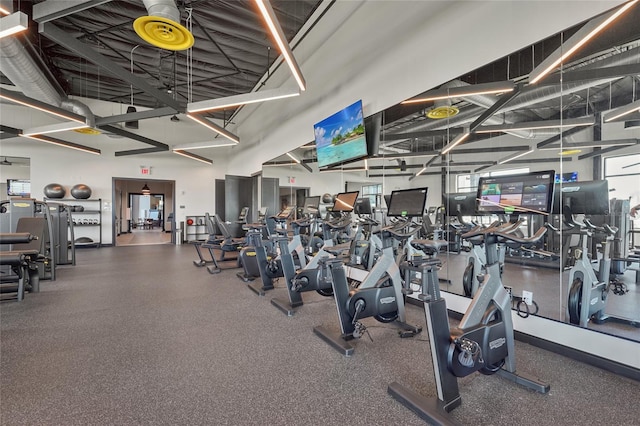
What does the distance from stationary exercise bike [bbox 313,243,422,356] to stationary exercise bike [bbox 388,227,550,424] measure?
631mm

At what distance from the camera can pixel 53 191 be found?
9.05m

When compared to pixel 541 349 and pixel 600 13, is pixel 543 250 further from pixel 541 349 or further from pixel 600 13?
pixel 600 13

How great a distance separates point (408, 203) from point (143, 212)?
2644cm

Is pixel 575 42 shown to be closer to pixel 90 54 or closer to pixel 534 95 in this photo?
pixel 534 95

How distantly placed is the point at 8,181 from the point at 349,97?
15682 millimetres

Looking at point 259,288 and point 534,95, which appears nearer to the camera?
point 534,95

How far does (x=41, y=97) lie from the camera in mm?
5891

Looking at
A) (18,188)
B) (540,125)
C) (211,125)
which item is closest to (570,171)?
(540,125)

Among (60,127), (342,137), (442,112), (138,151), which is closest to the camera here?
(442,112)

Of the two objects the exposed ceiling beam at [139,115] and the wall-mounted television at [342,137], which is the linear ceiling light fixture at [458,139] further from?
the exposed ceiling beam at [139,115]

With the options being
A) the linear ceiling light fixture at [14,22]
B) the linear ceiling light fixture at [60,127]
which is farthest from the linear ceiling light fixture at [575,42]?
the linear ceiling light fixture at [60,127]

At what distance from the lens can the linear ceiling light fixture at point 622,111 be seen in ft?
7.70

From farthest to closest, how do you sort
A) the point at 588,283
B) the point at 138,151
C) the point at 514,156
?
the point at 138,151 < the point at 514,156 < the point at 588,283

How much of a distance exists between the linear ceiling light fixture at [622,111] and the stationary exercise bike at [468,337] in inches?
63.0
